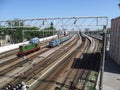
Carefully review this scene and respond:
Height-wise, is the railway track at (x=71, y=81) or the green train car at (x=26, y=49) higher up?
the green train car at (x=26, y=49)

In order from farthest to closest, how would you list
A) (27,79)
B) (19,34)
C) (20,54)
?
(19,34)
(20,54)
(27,79)

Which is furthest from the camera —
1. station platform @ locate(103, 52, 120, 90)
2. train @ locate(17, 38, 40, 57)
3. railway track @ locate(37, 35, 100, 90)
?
train @ locate(17, 38, 40, 57)

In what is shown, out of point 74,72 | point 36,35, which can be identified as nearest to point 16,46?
point 74,72

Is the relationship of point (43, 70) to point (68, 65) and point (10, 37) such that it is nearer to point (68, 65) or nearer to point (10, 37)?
point (68, 65)

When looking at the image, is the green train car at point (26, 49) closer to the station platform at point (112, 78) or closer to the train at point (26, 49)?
the train at point (26, 49)

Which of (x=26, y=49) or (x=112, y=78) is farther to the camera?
(x=26, y=49)

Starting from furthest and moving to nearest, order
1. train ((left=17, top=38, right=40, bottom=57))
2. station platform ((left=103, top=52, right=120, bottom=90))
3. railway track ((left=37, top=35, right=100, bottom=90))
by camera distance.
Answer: train ((left=17, top=38, right=40, bottom=57)) → station platform ((left=103, top=52, right=120, bottom=90)) → railway track ((left=37, top=35, right=100, bottom=90))

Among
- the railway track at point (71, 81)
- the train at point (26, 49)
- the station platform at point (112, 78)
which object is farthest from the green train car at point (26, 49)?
the station platform at point (112, 78)

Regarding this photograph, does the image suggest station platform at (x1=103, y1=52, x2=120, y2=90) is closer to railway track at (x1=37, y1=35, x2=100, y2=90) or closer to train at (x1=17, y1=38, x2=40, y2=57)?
railway track at (x1=37, y1=35, x2=100, y2=90)

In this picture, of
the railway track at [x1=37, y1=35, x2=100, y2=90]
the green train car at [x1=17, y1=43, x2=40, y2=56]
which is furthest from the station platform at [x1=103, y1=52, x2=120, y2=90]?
the green train car at [x1=17, y1=43, x2=40, y2=56]

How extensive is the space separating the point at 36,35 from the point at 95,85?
10465 centimetres

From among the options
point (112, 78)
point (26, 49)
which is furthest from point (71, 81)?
point (26, 49)

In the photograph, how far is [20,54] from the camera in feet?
170

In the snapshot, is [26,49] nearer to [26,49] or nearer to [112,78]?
[26,49]
